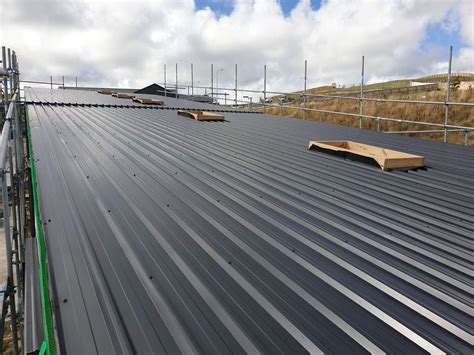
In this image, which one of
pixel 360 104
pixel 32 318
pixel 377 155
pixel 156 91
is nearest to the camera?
pixel 32 318

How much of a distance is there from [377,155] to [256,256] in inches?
151

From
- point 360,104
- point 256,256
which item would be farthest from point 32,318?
point 360,104

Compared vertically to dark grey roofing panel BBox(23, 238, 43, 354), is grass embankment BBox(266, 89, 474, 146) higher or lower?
higher

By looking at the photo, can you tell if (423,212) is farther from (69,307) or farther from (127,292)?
(69,307)

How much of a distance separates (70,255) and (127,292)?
67 cm

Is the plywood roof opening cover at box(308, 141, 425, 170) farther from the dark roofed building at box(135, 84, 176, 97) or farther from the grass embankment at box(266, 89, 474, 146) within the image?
the dark roofed building at box(135, 84, 176, 97)

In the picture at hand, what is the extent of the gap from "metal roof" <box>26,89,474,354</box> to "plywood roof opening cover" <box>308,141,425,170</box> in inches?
7.1

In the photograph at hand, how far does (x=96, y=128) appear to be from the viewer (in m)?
7.98

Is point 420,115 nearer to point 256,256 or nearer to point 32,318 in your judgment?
point 256,256

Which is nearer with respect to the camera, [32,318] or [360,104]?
[32,318]

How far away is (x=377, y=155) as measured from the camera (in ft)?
18.9

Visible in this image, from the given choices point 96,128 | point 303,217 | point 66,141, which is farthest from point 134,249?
point 96,128

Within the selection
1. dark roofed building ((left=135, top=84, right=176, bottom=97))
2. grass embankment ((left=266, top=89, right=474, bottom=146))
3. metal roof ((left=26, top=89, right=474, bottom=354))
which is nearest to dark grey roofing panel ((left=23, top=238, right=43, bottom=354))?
metal roof ((left=26, top=89, right=474, bottom=354))

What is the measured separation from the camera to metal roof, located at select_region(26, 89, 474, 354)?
1828 millimetres
